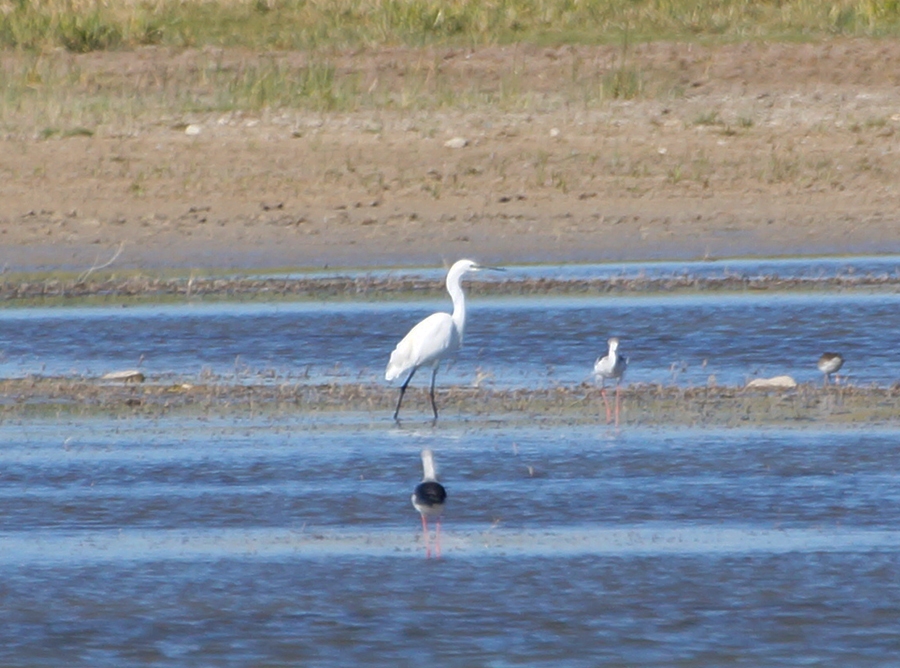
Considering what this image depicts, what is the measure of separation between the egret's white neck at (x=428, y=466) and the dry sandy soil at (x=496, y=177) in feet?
24.3

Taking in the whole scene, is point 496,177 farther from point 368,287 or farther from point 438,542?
point 438,542

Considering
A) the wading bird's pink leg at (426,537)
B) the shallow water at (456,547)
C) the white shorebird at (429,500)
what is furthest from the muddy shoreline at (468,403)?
the wading bird's pink leg at (426,537)

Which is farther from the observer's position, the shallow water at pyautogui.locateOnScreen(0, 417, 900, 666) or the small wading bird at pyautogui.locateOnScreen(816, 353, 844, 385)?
the small wading bird at pyautogui.locateOnScreen(816, 353, 844, 385)

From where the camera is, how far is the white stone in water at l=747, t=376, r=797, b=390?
10.8 meters

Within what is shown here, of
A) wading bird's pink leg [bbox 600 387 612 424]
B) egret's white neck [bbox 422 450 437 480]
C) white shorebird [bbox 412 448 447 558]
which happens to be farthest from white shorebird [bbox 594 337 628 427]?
white shorebird [bbox 412 448 447 558]

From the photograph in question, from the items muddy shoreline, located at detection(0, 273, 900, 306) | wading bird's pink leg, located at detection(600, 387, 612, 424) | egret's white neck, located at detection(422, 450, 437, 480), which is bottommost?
egret's white neck, located at detection(422, 450, 437, 480)

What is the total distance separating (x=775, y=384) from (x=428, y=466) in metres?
2.75

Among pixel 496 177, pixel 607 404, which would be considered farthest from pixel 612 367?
pixel 496 177

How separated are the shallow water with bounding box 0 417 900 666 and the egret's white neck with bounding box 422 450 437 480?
0.06 meters

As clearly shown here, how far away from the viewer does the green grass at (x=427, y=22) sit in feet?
77.7

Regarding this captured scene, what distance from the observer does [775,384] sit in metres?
10.9

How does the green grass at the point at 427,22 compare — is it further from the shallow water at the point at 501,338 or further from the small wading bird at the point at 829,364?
the small wading bird at the point at 829,364

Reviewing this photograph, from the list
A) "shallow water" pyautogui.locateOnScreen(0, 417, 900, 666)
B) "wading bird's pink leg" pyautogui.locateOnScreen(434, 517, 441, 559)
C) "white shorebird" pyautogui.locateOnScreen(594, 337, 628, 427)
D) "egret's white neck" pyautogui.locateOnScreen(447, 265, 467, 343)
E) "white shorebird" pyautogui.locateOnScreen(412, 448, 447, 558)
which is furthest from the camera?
"egret's white neck" pyautogui.locateOnScreen(447, 265, 467, 343)

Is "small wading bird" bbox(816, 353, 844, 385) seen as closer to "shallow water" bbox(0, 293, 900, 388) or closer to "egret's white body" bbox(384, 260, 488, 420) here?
"shallow water" bbox(0, 293, 900, 388)
